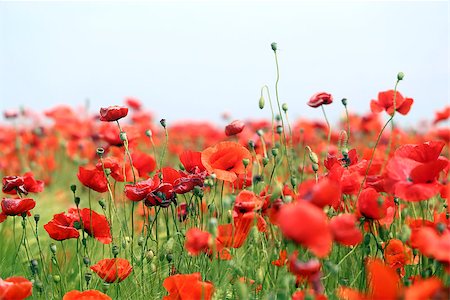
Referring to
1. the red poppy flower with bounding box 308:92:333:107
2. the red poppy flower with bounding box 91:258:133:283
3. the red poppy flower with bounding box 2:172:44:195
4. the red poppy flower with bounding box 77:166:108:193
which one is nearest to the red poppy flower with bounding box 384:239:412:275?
the red poppy flower with bounding box 308:92:333:107

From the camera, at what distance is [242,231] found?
1.63 meters

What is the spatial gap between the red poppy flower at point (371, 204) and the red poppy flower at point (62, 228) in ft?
2.53

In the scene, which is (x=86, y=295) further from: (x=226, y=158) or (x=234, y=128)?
(x=234, y=128)

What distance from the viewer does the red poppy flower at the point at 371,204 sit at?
151 cm

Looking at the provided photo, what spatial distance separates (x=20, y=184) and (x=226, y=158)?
68 centimetres

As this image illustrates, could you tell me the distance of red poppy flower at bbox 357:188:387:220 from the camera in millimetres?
1506

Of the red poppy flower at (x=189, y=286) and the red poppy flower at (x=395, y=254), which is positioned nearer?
the red poppy flower at (x=189, y=286)

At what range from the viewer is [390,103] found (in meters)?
2.31

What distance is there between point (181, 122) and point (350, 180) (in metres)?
6.25

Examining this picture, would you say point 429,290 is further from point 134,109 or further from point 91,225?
point 134,109

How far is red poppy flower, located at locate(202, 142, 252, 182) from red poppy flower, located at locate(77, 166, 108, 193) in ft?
1.18

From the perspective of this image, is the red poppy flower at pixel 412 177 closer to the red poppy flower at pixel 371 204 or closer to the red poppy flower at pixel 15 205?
the red poppy flower at pixel 371 204

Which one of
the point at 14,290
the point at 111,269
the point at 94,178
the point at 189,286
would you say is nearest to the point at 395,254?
the point at 189,286

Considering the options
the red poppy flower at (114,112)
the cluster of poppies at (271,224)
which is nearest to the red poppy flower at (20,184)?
the cluster of poppies at (271,224)
